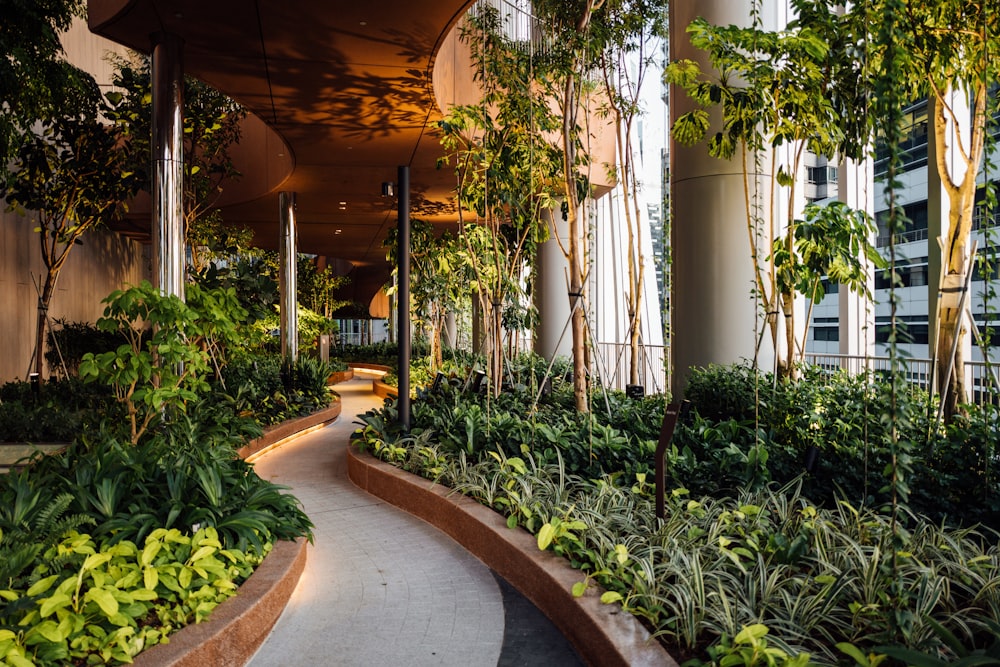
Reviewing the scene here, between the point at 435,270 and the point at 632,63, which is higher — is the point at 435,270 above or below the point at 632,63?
below

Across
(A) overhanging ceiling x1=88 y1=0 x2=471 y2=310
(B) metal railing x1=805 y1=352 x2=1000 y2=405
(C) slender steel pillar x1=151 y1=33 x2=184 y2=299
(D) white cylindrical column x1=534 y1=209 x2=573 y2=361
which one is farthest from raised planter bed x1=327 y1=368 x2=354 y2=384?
(B) metal railing x1=805 y1=352 x2=1000 y2=405

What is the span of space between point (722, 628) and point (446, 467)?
2.67 meters

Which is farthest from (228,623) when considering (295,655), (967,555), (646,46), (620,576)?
(646,46)

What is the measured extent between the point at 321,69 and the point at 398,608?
4737 millimetres

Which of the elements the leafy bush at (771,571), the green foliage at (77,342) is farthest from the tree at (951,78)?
the green foliage at (77,342)

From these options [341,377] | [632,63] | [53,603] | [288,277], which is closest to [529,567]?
[53,603]

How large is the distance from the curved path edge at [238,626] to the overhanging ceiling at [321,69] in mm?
3887

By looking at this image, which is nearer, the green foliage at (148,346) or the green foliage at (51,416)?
the green foliage at (148,346)

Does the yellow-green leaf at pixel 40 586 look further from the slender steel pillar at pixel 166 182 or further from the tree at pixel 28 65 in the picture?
the tree at pixel 28 65

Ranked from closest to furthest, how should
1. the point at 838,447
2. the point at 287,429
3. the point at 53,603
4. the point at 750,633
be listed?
1. the point at 750,633
2. the point at 53,603
3. the point at 838,447
4. the point at 287,429

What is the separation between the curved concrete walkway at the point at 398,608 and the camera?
2.78 meters

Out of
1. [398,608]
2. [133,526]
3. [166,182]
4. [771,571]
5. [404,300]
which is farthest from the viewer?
[404,300]

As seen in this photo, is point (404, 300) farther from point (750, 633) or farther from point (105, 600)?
point (750, 633)

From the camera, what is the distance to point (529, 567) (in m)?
3.30
